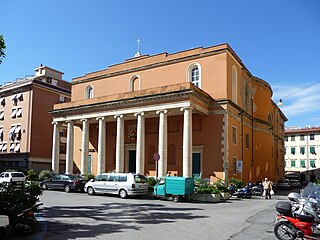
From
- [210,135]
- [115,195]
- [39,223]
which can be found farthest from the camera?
[210,135]

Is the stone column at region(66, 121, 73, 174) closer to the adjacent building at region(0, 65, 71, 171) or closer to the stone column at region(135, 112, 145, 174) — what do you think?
the stone column at region(135, 112, 145, 174)

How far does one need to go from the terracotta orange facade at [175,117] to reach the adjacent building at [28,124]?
920cm

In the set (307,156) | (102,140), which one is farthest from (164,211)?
(307,156)

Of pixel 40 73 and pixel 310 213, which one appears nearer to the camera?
pixel 310 213

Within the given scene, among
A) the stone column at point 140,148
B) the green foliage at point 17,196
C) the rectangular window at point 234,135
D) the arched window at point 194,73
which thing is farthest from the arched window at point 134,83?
the green foliage at point 17,196

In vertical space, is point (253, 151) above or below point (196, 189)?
above

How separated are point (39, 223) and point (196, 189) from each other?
1161 centimetres

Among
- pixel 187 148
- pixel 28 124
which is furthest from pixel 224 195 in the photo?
pixel 28 124

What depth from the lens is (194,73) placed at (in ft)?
99.1

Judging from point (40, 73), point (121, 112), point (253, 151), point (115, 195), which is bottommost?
point (115, 195)

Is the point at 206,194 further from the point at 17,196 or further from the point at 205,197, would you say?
the point at 17,196

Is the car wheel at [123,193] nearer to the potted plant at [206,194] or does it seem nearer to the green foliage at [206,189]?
the potted plant at [206,194]

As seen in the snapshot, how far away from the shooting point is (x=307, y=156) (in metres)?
66.4

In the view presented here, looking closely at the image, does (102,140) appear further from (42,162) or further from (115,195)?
(42,162)
